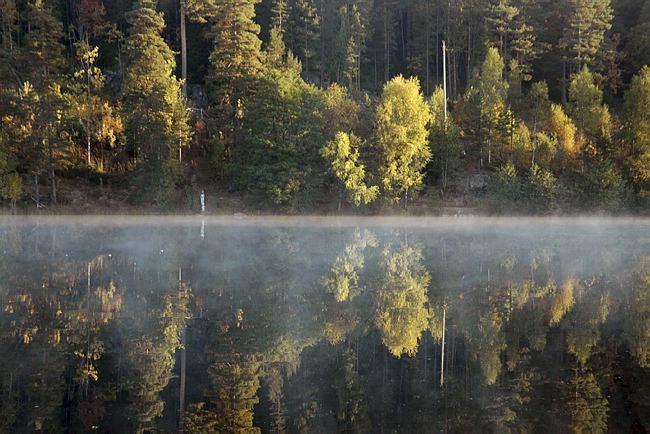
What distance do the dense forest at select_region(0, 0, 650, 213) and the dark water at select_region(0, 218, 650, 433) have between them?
76.1ft

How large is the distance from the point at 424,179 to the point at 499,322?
4045 centimetres

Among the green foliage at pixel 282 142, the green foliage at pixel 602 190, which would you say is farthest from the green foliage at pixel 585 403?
the green foliage at pixel 602 190

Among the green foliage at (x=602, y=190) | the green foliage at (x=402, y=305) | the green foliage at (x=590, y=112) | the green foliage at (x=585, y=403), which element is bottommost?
the green foliage at (x=585, y=403)

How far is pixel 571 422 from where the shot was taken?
10.4 meters

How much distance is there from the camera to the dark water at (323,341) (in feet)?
35.3

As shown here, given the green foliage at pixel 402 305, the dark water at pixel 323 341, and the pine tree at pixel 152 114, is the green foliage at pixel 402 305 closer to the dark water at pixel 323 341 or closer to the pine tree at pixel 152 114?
the dark water at pixel 323 341

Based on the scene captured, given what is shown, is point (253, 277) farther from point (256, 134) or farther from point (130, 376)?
point (256, 134)

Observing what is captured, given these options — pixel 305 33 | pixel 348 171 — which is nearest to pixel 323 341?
pixel 348 171

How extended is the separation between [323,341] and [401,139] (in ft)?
126

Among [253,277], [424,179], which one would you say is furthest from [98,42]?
[253,277]

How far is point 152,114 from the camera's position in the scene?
2109 inches

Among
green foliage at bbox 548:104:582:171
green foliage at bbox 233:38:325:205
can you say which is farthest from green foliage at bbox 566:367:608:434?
green foliage at bbox 548:104:582:171

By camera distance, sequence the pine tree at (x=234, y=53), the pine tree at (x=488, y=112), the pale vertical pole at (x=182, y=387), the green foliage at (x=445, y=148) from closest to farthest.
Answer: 1. the pale vertical pole at (x=182, y=387)
2. the green foliage at (x=445, y=148)
3. the pine tree at (x=488, y=112)
4. the pine tree at (x=234, y=53)

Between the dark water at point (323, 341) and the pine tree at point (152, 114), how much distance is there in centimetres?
2285
